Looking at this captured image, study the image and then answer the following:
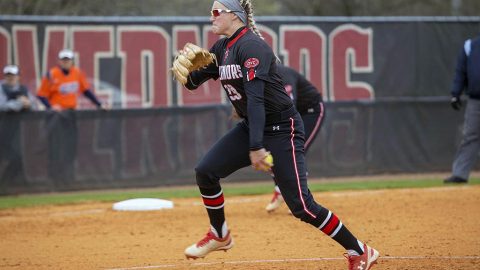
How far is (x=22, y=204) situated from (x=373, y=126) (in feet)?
20.5

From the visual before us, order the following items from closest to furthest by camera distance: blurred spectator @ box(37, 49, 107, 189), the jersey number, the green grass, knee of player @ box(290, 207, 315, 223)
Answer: knee of player @ box(290, 207, 315, 223) < the jersey number < the green grass < blurred spectator @ box(37, 49, 107, 189)

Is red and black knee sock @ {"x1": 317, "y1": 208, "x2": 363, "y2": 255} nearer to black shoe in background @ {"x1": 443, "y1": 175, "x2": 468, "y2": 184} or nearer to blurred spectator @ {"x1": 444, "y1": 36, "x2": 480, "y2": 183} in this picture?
blurred spectator @ {"x1": 444, "y1": 36, "x2": 480, "y2": 183}

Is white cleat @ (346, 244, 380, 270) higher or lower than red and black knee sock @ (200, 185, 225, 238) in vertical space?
lower

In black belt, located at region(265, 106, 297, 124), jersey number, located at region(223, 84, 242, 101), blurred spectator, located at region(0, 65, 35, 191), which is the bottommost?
blurred spectator, located at region(0, 65, 35, 191)

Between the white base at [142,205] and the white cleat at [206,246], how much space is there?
4.13 m

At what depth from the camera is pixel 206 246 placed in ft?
22.1

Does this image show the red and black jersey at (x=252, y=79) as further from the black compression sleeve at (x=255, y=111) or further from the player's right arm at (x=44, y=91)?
the player's right arm at (x=44, y=91)

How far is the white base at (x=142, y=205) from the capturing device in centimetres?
1080

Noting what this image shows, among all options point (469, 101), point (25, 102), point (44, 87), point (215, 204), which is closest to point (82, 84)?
point (44, 87)

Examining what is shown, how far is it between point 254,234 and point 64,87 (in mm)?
5768

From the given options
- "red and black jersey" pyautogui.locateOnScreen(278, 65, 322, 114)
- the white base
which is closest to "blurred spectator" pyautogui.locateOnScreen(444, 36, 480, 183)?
"red and black jersey" pyautogui.locateOnScreen(278, 65, 322, 114)

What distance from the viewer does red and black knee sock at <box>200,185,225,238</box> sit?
6.70 meters

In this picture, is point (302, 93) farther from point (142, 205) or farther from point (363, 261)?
point (363, 261)

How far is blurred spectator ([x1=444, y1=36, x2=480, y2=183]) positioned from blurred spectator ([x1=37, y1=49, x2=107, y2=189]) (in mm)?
5612
